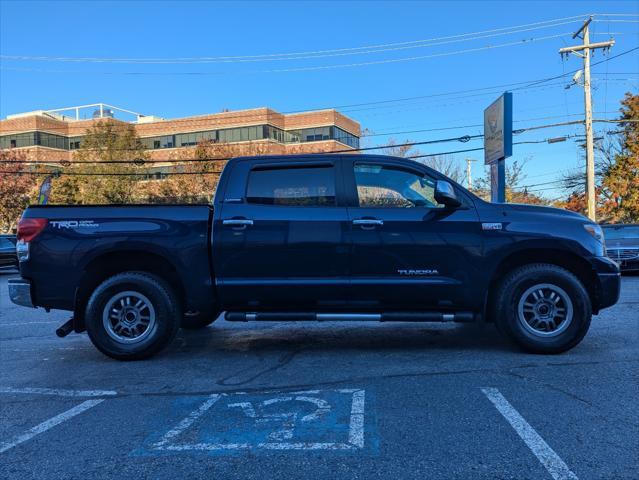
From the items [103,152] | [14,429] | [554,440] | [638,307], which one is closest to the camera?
[554,440]

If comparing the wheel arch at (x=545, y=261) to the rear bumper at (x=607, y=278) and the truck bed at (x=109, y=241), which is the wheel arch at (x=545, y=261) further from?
the truck bed at (x=109, y=241)

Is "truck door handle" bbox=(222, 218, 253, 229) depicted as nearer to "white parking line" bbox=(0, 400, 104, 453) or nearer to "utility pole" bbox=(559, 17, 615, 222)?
"white parking line" bbox=(0, 400, 104, 453)

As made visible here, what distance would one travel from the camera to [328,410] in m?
4.00

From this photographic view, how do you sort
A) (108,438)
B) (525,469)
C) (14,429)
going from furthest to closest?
(14,429)
(108,438)
(525,469)

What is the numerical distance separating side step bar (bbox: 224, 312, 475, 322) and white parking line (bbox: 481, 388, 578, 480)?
1193 millimetres

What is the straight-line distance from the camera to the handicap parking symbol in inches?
134

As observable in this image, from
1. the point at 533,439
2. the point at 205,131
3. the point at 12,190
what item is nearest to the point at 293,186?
the point at 533,439

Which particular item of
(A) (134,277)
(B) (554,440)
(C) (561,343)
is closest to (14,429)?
(A) (134,277)

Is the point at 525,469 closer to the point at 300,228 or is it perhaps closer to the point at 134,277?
the point at 300,228

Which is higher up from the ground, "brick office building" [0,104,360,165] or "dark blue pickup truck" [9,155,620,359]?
"brick office building" [0,104,360,165]

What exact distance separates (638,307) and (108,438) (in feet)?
27.1

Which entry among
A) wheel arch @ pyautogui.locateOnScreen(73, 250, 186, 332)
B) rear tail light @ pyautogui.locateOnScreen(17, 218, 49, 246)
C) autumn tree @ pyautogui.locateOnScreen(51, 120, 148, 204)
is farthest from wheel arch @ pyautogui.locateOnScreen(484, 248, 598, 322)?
autumn tree @ pyautogui.locateOnScreen(51, 120, 148, 204)

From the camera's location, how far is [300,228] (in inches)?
215

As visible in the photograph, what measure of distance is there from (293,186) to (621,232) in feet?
43.5
